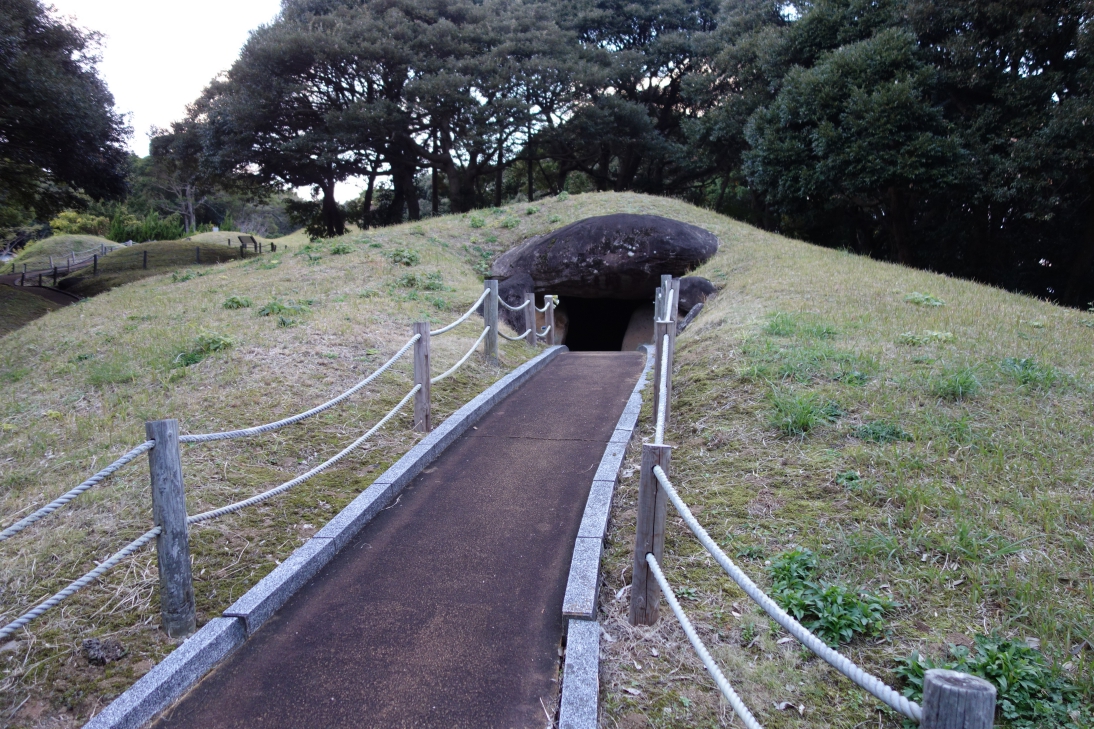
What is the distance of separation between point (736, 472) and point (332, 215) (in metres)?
26.1

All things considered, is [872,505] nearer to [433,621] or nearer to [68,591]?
[433,621]

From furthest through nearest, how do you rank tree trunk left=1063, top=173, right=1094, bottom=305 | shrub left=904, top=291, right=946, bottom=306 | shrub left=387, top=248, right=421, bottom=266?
tree trunk left=1063, top=173, right=1094, bottom=305 → shrub left=387, top=248, right=421, bottom=266 → shrub left=904, top=291, right=946, bottom=306

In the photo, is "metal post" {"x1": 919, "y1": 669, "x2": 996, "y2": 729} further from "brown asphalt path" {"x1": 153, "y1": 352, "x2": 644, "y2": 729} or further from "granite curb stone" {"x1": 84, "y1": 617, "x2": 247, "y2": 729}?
"granite curb stone" {"x1": 84, "y1": 617, "x2": 247, "y2": 729}

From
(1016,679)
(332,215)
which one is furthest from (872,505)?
(332,215)

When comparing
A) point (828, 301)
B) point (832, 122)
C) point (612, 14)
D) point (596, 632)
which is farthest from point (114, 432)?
point (612, 14)

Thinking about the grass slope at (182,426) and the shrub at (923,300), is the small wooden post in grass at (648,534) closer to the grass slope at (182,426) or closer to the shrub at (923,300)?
the grass slope at (182,426)

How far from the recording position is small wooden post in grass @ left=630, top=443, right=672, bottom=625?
3.02 meters

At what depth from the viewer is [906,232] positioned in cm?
1852

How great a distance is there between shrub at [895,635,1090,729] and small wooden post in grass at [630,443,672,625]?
3.75ft

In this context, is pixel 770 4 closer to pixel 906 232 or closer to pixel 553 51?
pixel 553 51

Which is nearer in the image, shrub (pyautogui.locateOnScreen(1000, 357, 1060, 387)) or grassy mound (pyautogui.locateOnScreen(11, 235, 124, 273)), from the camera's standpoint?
shrub (pyautogui.locateOnScreen(1000, 357, 1060, 387))

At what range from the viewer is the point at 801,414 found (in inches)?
204

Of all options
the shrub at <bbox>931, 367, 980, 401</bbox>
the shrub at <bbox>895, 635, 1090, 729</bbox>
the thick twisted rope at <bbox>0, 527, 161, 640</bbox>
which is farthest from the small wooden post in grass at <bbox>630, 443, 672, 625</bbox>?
the shrub at <bbox>931, 367, 980, 401</bbox>

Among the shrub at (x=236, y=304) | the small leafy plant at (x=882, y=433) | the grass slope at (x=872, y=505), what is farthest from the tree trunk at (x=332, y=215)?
the small leafy plant at (x=882, y=433)
